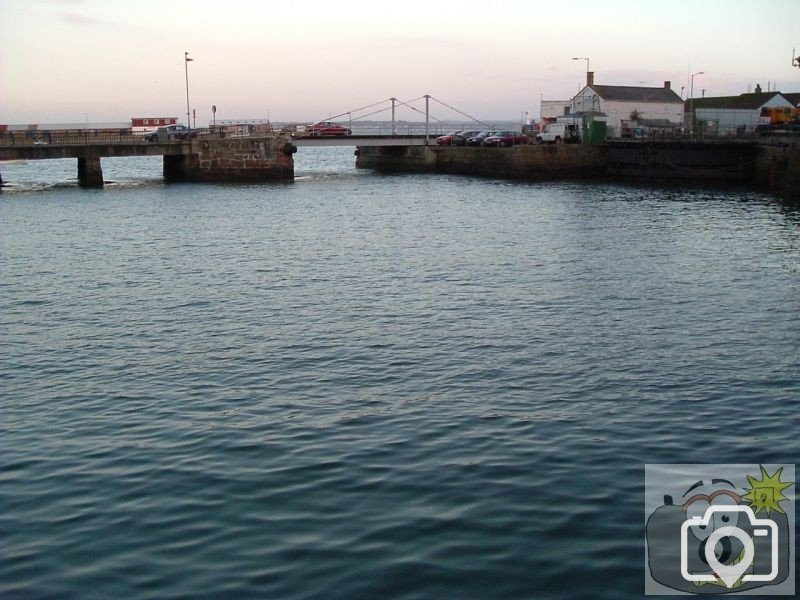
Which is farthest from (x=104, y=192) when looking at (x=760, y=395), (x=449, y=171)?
(x=760, y=395)

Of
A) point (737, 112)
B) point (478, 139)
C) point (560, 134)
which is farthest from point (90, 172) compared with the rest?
point (737, 112)

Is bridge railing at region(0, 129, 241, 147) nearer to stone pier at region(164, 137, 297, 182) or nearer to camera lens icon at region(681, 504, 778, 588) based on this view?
stone pier at region(164, 137, 297, 182)

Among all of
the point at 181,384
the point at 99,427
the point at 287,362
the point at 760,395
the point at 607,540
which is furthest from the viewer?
the point at 287,362

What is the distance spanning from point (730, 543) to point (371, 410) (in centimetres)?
763

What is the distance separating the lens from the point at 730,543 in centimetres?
1208

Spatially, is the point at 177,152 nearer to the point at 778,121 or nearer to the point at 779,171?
the point at 779,171

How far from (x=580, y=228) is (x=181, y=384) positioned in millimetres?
32695

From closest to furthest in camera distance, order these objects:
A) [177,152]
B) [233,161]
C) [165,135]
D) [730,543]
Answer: [730,543]
[177,152]
[233,161]
[165,135]

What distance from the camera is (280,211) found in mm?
60375

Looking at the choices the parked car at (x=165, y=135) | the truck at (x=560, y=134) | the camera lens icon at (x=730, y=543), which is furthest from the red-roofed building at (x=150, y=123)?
A: the camera lens icon at (x=730, y=543)

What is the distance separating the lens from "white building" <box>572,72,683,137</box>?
10044 cm

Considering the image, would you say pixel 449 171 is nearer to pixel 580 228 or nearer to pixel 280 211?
pixel 280 211

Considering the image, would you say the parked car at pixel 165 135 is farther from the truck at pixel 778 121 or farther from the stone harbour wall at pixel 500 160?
the truck at pixel 778 121

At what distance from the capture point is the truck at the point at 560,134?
91.9m
